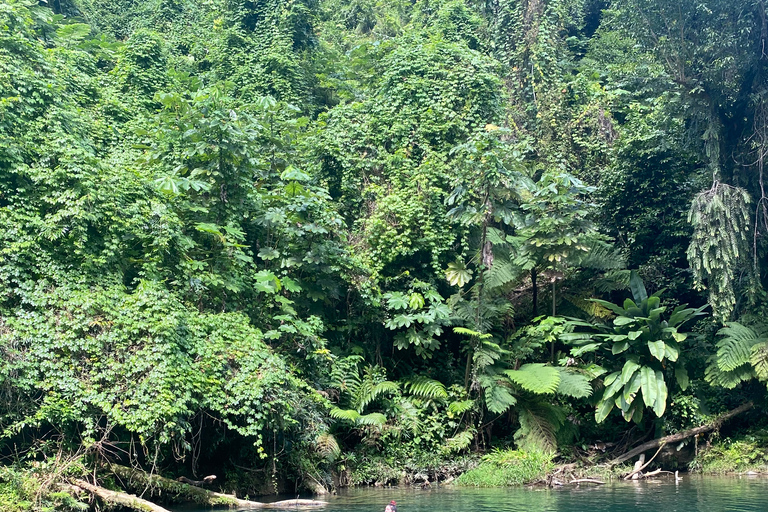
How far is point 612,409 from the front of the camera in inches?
548

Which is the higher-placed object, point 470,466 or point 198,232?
point 198,232

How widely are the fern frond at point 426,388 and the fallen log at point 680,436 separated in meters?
3.99

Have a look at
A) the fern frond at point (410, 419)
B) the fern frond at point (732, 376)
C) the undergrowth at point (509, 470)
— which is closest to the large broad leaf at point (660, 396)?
the fern frond at point (732, 376)

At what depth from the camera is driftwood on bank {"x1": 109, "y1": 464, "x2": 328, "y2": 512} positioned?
385 inches

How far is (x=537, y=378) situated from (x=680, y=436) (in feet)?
11.5

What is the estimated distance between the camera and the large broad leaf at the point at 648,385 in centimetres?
1244

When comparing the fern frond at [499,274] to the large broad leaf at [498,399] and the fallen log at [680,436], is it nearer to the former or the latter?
the large broad leaf at [498,399]

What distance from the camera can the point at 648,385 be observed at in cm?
1269

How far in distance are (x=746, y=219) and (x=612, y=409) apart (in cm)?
503

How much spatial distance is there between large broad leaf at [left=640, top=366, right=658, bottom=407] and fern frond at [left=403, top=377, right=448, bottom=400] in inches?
162

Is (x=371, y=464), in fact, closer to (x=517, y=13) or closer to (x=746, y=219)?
(x=746, y=219)

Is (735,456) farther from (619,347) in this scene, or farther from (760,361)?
(619,347)

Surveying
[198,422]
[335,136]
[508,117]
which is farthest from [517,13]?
[198,422]

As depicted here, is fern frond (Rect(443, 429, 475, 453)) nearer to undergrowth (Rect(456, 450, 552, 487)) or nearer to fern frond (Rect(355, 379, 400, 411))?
undergrowth (Rect(456, 450, 552, 487))
